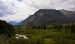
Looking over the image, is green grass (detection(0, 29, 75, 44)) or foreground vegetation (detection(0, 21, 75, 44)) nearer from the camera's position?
green grass (detection(0, 29, 75, 44))

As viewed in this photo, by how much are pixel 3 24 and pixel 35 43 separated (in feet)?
49.3

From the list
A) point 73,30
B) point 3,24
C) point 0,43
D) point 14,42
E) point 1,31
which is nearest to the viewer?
point 0,43

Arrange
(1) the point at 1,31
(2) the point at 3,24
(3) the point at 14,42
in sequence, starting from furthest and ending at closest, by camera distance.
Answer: (2) the point at 3,24, (1) the point at 1,31, (3) the point at 14,42

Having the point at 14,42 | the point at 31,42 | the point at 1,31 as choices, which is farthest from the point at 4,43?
the point at 1,31

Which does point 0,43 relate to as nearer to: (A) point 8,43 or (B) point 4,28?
(A) point 8,43

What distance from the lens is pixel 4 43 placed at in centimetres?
1977

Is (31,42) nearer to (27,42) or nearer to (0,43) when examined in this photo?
(27,42)

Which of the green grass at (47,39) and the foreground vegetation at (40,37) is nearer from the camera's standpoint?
the green grass at (47,39)

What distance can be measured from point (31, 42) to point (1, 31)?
11320mm

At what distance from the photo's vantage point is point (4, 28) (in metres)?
34.4

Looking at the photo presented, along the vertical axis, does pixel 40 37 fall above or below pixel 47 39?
above

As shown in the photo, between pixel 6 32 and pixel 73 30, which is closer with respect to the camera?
pixel 6 32

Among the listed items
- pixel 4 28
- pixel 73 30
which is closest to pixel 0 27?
pixel 4 28

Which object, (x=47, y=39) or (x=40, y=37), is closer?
(x=40, y=37)
